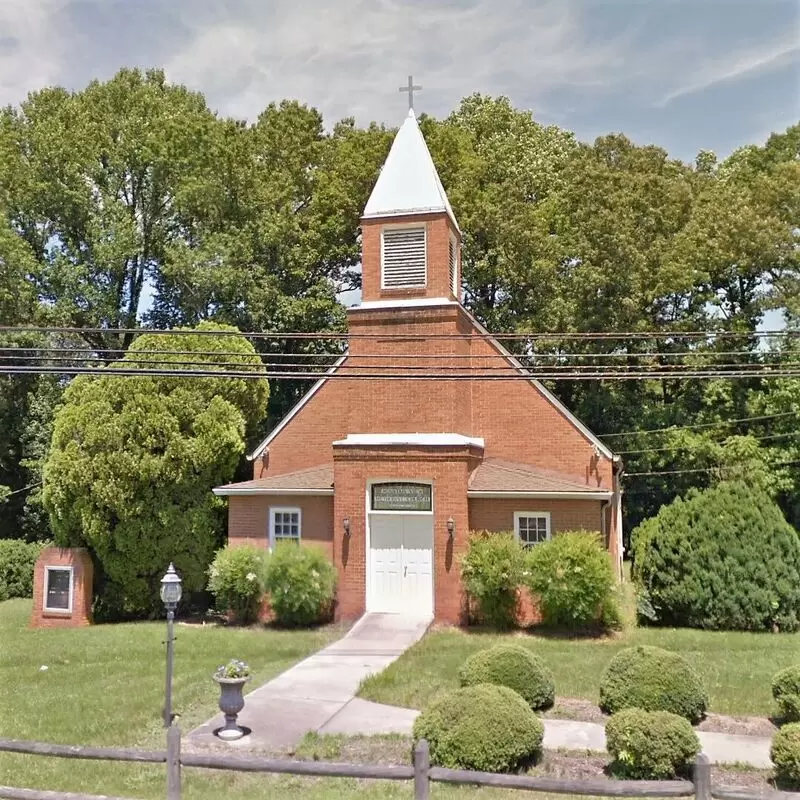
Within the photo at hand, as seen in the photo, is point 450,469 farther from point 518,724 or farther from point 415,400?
point 518,724

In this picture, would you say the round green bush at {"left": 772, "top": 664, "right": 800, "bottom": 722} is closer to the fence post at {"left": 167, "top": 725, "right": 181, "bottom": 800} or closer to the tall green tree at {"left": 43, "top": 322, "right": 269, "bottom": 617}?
the fence post at {"left": 167, "top": 725, "right": 181, "bottom": 800}

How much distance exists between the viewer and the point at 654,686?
9898 mm

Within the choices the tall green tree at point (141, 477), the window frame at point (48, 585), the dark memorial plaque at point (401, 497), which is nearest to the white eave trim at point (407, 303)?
the tall green tree at point (141, 477)

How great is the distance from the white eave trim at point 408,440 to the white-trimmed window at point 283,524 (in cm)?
229

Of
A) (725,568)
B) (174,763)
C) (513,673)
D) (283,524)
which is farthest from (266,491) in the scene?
(174,763)

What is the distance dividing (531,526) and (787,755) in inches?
382

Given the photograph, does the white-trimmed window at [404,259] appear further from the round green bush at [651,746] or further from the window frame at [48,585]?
the round green bush at [651,746]

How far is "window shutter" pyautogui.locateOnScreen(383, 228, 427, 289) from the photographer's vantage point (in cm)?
1852

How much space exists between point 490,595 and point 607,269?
16241 mm

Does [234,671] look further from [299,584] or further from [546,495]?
[546,495]

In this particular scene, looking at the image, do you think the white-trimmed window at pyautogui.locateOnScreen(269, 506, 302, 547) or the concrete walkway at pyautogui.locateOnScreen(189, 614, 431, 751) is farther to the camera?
the white-trimmed window at pyautogui.locateOnScreen(269, 506, 302, 547)

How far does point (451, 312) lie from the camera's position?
18.0 m

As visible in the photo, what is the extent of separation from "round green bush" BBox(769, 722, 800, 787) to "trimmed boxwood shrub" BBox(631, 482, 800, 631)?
28.3 feet

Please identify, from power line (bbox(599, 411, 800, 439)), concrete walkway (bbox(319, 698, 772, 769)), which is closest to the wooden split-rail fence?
concrete walkway (bbox(319, 698, 772, 769))
